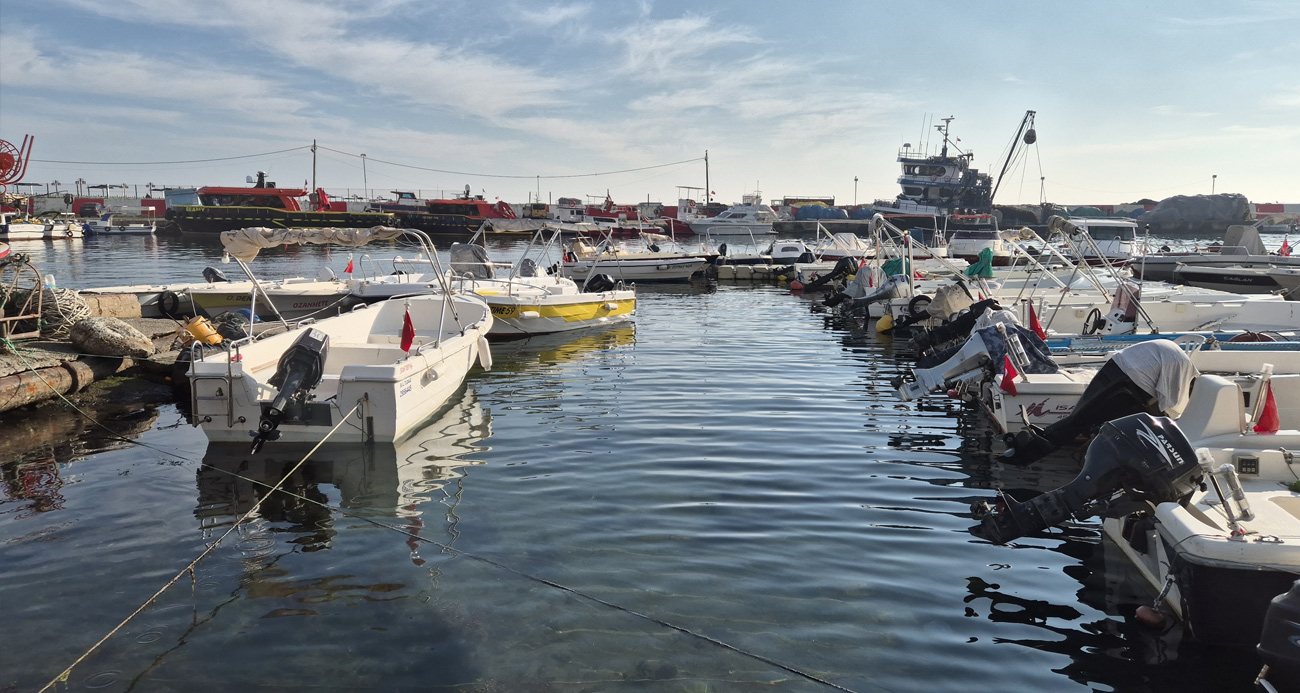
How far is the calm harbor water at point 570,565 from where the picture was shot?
4.92 metres

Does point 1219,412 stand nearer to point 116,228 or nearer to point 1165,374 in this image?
point 1165,374

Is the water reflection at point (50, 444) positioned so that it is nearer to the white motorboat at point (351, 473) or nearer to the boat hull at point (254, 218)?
the white motorboat at point (351, 473)

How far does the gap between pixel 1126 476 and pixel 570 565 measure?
4.02 m

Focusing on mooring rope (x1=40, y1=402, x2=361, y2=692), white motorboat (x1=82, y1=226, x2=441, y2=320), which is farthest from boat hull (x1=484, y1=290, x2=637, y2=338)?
mooring rope (x1=40, y1=402, x2=361, y2=692)

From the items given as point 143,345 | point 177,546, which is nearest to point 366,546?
point 177,546

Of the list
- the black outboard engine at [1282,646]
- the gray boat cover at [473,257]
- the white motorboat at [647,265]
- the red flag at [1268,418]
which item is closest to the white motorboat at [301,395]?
the black outboard engine at [1282,646]

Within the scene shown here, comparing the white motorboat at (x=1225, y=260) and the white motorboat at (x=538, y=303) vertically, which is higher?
the white motorboat at (x=1225, y=260)

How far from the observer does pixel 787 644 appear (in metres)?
5.18

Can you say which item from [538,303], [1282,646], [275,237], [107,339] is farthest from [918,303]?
[107,339]

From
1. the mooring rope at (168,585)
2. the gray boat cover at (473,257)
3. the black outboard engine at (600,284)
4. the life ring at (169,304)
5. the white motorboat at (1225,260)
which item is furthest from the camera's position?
the white motorboat at (1225,260)

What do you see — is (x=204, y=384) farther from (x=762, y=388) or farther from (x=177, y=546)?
(x=762, y=388)

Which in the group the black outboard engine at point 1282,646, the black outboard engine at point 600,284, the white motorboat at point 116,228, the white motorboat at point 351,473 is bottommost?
the white motorboat at point 351,473

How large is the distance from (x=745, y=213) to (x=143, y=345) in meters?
67.6

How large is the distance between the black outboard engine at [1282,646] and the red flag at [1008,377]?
17.4 ft
